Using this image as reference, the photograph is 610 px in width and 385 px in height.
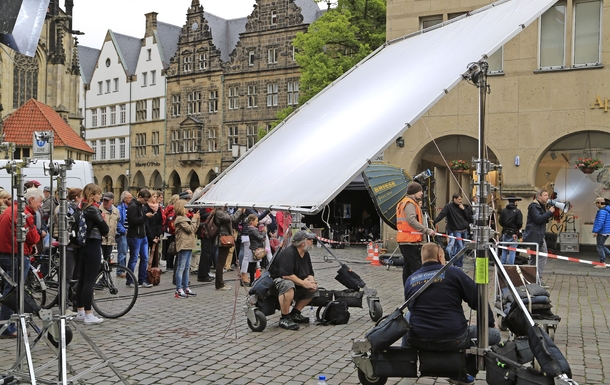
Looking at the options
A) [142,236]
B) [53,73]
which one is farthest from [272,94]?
[142,236]

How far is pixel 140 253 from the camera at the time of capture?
14250mm

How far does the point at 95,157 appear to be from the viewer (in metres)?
69.4

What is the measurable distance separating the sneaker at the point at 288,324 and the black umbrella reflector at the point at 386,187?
23.8ft

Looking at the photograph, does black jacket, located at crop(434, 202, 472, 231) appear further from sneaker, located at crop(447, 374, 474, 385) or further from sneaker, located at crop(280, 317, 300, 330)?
sneaker, located at crop(447, 374, 474, 385)

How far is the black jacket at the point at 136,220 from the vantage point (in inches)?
543

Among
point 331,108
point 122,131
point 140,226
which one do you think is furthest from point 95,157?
point 331,108

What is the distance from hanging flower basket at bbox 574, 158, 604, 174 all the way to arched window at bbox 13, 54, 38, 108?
36897 mm

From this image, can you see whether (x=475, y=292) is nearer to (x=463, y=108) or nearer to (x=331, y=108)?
(x=331, y=108)

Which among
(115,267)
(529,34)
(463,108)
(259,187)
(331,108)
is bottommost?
(115,267)

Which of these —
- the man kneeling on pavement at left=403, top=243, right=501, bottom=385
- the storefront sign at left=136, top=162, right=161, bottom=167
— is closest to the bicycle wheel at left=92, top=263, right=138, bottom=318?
the man kneeling on pavement at left=403, top=243, right=501, bottom=385

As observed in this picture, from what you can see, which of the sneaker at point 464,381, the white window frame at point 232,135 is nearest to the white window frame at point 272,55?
the white window frame at point 232,135

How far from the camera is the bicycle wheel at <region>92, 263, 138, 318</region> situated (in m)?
10.8

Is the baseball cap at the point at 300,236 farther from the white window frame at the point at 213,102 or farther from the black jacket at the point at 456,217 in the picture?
the white window frame at the point at 213,102

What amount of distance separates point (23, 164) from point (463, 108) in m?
17.8
